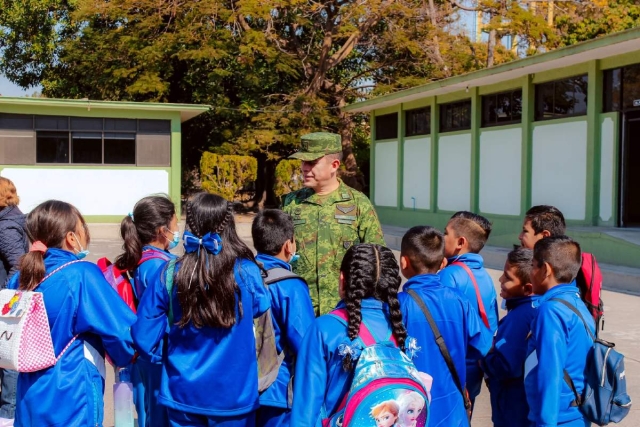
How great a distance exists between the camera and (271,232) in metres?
3.45

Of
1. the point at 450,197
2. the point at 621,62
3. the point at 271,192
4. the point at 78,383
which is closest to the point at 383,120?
the point at 450,197

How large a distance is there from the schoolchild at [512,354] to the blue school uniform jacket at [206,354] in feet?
3.71

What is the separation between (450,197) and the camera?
20297 mm

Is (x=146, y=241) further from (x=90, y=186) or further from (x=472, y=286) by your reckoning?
(x=90, y=186)

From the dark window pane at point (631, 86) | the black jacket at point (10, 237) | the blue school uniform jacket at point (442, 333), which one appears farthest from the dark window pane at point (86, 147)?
the blue school uniform jacket at point (442, 333)

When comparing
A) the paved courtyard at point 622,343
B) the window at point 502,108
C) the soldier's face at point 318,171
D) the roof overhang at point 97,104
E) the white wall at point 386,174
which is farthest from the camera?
the white wall at point 386,174

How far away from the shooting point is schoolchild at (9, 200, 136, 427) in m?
3.06

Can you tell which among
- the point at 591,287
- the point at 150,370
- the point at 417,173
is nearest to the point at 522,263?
the point at 591,287

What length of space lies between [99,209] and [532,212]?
21.0 m

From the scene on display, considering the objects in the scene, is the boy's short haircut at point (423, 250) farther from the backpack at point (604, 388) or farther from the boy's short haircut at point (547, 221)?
the boy's short haircut at point (547, 221)

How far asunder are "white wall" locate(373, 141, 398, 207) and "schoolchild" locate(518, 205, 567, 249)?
1915cm

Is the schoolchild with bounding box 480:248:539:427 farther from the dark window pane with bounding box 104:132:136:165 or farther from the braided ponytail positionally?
the dark window pane with bounding box 104:132:136:165

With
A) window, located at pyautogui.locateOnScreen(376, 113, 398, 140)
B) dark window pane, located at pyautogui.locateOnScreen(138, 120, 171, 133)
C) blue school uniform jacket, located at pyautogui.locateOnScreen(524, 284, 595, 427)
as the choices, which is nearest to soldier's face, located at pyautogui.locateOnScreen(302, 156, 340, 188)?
blue school uniform jacket, located at pyautogui.locateOnScreen(524, 284, 595, 427)

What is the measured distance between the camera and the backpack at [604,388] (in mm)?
3004
